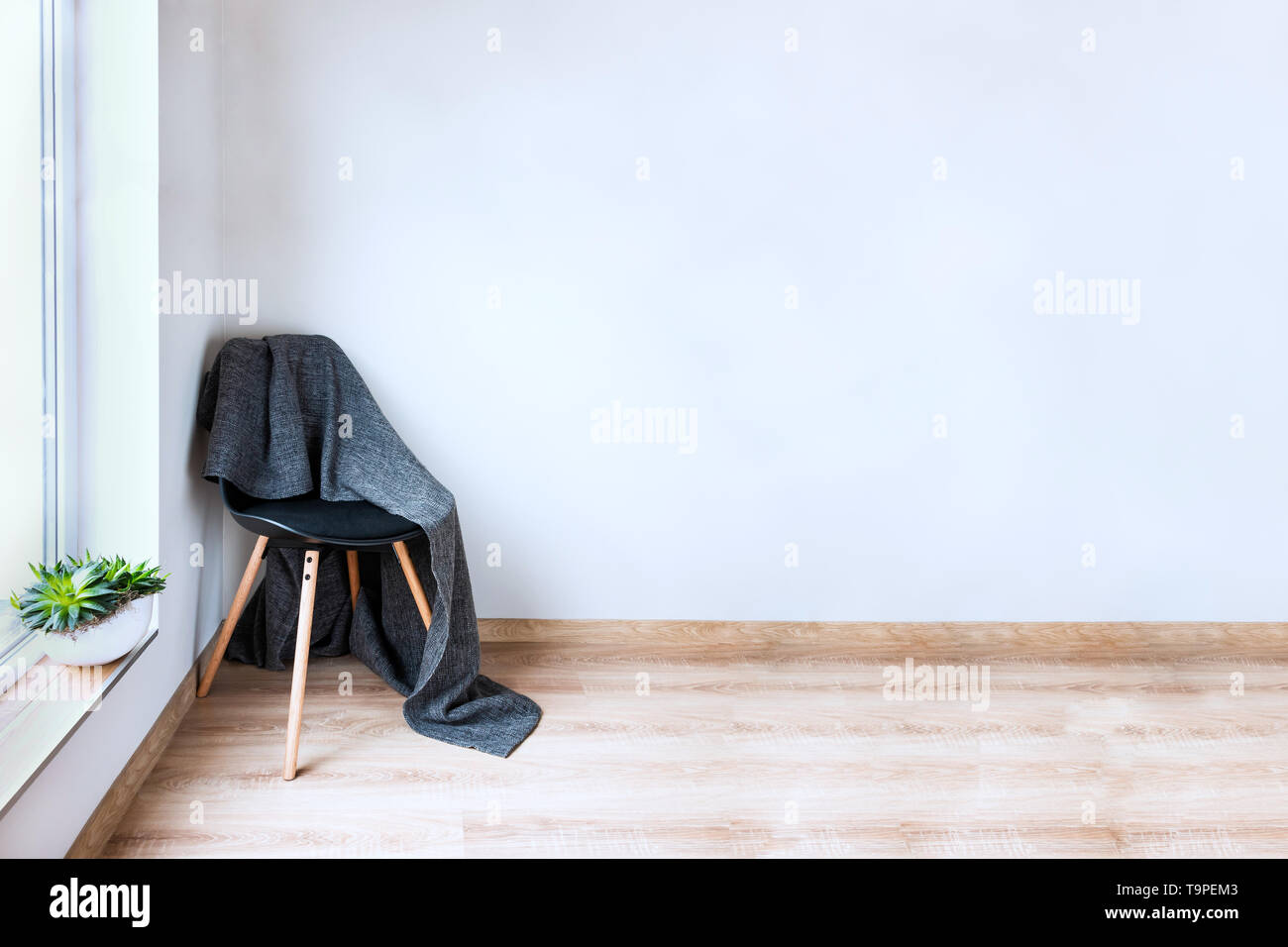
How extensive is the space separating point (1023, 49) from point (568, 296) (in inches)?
55.4

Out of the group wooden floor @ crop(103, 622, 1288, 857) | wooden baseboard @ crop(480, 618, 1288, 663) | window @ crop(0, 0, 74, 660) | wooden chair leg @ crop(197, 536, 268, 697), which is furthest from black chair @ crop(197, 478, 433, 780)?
wooden baseboard @ crop(480, 618, 1288, 663)

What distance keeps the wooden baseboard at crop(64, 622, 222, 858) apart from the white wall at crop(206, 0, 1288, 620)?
0.80 m

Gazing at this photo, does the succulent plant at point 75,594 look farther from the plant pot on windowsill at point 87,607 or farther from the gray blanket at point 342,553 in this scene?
the gray blanket at point 342,553

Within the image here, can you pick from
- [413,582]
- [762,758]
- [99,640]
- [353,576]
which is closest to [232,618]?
[353,576]

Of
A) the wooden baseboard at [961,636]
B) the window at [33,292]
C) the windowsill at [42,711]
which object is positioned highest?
the window at [33,292]

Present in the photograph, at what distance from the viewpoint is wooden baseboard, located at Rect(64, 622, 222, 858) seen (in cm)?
146

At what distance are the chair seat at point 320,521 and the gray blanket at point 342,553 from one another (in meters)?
0.04

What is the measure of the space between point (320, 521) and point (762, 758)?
1.11 m

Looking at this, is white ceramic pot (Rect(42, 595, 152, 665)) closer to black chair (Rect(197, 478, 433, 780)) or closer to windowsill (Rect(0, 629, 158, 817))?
windowsill (Rect(0, 629, 158, 817))

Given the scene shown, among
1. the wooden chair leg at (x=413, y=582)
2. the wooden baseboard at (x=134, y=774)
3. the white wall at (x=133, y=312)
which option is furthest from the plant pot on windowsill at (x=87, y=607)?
the wooden chair leg at (x=413, y=582)

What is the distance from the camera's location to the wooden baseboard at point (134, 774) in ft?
4.80

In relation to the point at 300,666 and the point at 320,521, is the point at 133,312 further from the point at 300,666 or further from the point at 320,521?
the point at 300,666

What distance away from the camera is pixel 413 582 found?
6.91 feet
